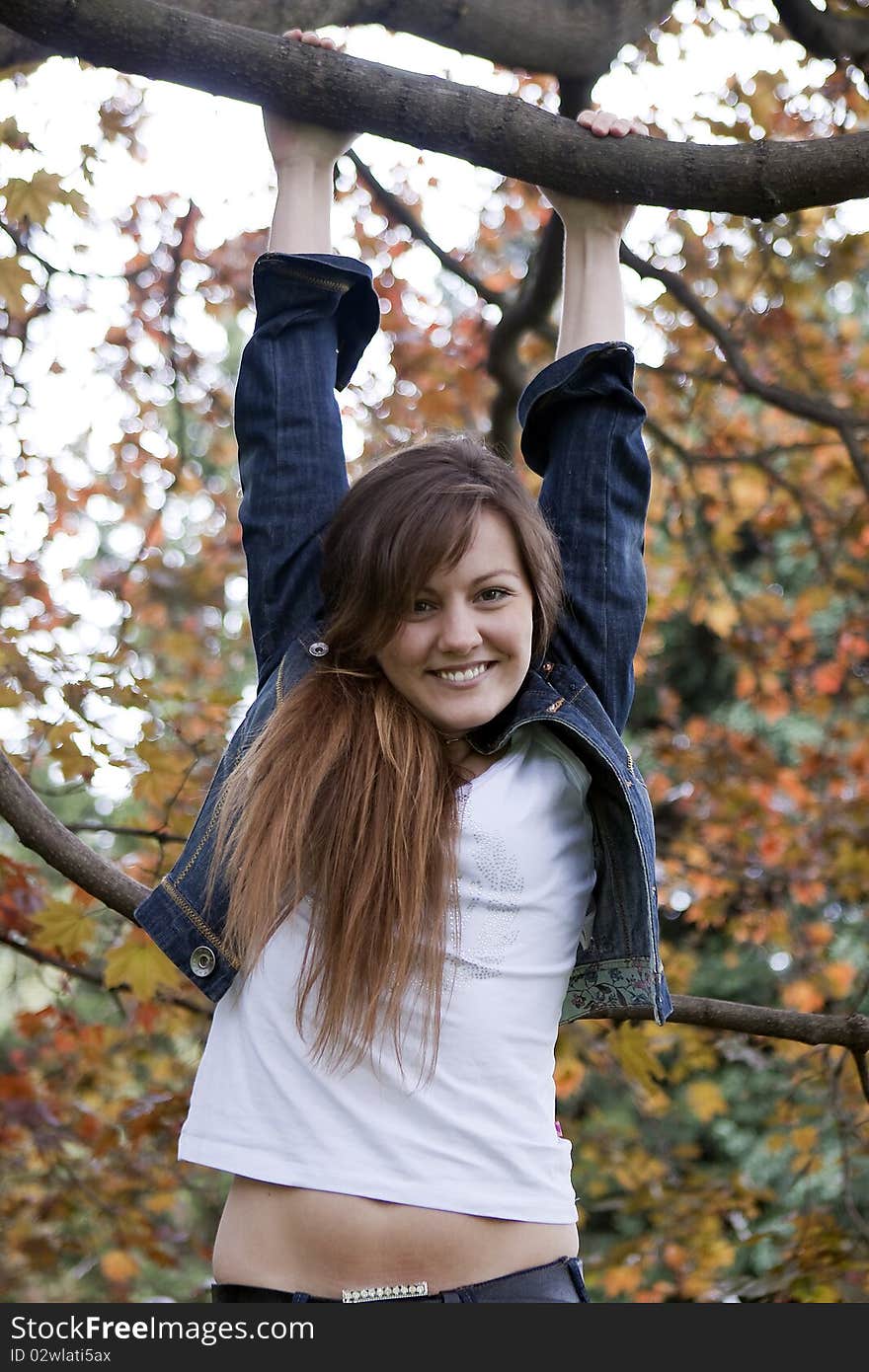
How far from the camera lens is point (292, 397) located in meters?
2.05

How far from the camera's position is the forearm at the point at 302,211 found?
81.3 inches

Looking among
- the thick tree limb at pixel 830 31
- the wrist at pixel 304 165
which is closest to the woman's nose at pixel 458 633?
the wrist at pixel 304 165

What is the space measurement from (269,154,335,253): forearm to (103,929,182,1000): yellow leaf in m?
1.27

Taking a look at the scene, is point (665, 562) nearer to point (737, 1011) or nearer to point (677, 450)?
point (677, 450)

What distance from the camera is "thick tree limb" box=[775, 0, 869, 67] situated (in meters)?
2.79

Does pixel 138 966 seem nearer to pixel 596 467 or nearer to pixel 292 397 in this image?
pixel 292 397

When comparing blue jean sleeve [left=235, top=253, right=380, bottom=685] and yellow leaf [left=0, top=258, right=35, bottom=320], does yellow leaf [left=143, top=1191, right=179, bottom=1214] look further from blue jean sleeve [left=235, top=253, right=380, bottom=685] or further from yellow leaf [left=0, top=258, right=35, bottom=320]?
blue jean sleeve [left=235, top=253, right=380, bottom=685]

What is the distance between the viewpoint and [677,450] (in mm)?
4555

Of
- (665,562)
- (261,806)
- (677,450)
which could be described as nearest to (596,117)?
(261,806)

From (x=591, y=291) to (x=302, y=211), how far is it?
1.50ft

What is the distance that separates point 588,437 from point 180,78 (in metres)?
0.75

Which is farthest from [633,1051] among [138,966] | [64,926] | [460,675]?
[460,675]

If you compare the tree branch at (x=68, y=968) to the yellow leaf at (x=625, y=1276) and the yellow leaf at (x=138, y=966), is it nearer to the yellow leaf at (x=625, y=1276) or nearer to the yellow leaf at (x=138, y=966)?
the yellow leaf at (x=138, y=966)

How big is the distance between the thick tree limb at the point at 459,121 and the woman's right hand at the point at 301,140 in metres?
0.09
